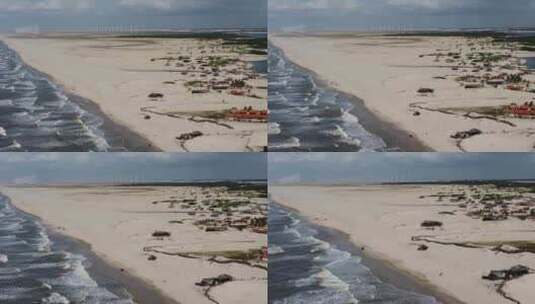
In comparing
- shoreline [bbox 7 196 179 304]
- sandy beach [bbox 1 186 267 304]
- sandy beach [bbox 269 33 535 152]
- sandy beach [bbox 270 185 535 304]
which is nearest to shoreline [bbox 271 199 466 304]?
sandy beach [bbox 270 185 535 304]

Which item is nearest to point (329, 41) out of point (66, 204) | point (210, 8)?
point (210, 8)

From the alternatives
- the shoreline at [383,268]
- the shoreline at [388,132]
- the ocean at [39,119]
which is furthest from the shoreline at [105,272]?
the shoreline at [388,132]

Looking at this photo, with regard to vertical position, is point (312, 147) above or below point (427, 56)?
below

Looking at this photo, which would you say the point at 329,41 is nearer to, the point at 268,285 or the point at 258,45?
the point at 258,45

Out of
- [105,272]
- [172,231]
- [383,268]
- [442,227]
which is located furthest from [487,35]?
[105,272]

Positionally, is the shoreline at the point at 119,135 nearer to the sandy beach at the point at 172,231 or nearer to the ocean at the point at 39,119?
the ocean at the point at 39,119

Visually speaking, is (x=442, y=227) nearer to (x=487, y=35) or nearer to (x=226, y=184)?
(x=487, y=35)
